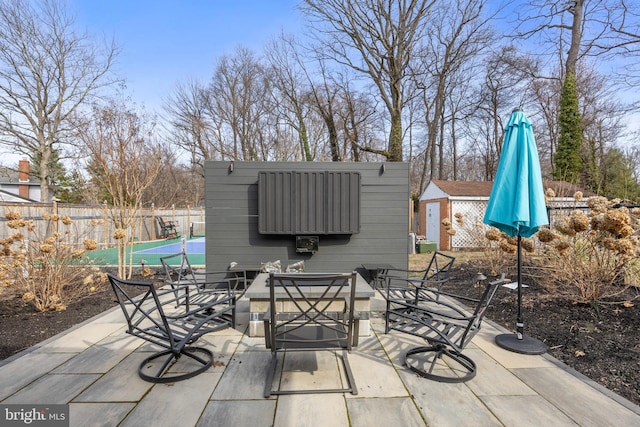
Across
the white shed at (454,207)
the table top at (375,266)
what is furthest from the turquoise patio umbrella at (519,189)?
the white shed at (454,207)

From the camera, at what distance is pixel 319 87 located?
55.8 feet

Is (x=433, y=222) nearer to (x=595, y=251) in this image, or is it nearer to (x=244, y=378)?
(x=595, y=251)

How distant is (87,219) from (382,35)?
41.9 ft

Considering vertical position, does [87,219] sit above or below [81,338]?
above

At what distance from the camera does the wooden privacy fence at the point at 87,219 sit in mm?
6450

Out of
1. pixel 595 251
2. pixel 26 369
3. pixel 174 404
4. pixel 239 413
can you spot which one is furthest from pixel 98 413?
Answer: pixel 595 251

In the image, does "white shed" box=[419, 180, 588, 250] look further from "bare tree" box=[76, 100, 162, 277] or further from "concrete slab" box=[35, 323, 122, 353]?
"concrete slab" box=[35, 323, 122, 353]

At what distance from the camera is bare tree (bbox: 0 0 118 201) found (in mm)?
14203

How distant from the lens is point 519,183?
300 cm

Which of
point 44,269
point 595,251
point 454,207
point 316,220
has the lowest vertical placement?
point 44,269

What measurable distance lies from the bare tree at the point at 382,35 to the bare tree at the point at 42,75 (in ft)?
32.3

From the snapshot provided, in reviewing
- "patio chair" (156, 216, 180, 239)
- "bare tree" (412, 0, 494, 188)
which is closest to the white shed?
"bare tree" (412, 0, 494, 188)

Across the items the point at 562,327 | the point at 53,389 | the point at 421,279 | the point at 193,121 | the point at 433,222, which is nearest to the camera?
the point at 53,389

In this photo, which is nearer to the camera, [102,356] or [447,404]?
[447,404]
